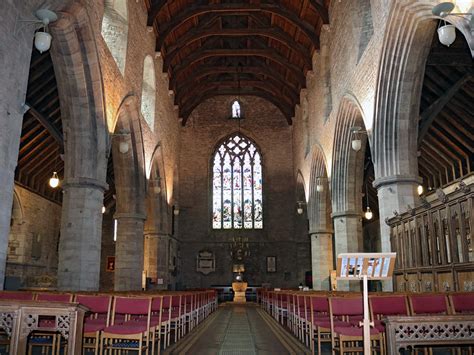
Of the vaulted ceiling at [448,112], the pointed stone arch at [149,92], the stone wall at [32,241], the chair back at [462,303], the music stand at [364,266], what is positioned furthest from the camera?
the pointed stone arch at [149,92]

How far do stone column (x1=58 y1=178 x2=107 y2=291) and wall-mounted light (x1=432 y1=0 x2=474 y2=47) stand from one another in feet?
24.8

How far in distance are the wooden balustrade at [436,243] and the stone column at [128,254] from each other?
8.06 m

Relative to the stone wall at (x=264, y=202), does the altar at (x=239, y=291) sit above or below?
below

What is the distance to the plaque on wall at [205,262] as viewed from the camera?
78.2ft

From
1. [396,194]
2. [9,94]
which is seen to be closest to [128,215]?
[396,194]

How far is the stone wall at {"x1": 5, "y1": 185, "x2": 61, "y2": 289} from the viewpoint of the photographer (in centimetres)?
1576

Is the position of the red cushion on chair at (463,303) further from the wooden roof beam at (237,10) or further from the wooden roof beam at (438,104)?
the wooden roof beam at (237,10)

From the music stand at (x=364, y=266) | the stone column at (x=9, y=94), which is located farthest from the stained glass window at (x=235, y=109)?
the music stand at (x=364, y=266)

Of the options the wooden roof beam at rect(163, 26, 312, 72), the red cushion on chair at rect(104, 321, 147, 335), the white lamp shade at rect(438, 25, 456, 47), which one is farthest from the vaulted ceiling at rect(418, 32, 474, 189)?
the red cushion on chair at rect(104, 321, 147, 335)

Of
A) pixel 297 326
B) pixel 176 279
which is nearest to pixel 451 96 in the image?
pixel 297 326

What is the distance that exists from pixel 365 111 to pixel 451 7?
5.15m

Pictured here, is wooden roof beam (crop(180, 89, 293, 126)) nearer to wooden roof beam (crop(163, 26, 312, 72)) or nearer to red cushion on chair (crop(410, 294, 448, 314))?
wooden roof beam (crop(163, 26, 312, 72))

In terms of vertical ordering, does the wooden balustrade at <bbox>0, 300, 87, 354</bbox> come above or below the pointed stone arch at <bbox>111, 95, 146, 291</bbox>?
below

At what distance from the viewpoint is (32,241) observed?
54.6 ft
